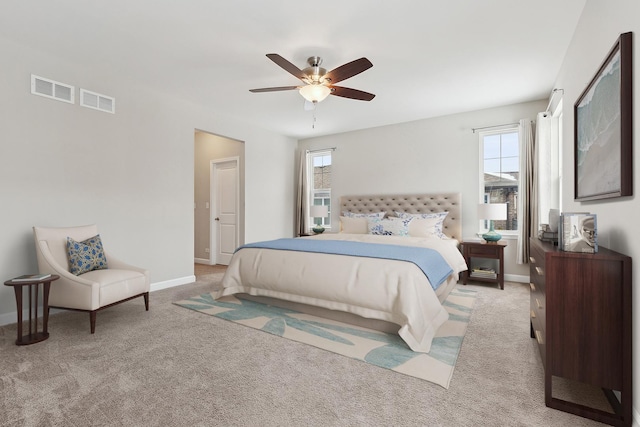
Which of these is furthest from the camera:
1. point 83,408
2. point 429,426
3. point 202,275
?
point 202,275

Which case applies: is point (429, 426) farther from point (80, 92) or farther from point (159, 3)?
point (80, 92)

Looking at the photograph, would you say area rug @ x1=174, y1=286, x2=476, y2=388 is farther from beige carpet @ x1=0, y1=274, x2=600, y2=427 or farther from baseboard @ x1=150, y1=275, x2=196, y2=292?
baseboard @ x1=150, y1=275, x2=196, y2=292

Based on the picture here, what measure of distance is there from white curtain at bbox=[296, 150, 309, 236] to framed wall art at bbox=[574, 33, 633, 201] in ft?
15.2

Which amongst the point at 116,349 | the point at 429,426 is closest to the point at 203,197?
the point at 116,349

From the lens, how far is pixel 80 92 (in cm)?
345

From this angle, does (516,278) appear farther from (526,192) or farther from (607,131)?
(607,131)

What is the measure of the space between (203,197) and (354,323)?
4.83 m

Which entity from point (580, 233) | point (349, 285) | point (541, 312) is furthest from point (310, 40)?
point (541, 312)

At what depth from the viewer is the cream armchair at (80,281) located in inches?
106

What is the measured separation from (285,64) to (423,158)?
3.32 meters

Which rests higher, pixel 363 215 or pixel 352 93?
pixel 352 93

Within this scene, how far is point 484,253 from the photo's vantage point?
437 cm

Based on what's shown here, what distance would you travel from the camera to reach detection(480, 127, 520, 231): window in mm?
4637

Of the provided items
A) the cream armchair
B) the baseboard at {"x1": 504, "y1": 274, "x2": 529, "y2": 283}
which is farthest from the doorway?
the baseboard at {"x1": 504, "y1": 274, "x2": 529, "y2": 283}
